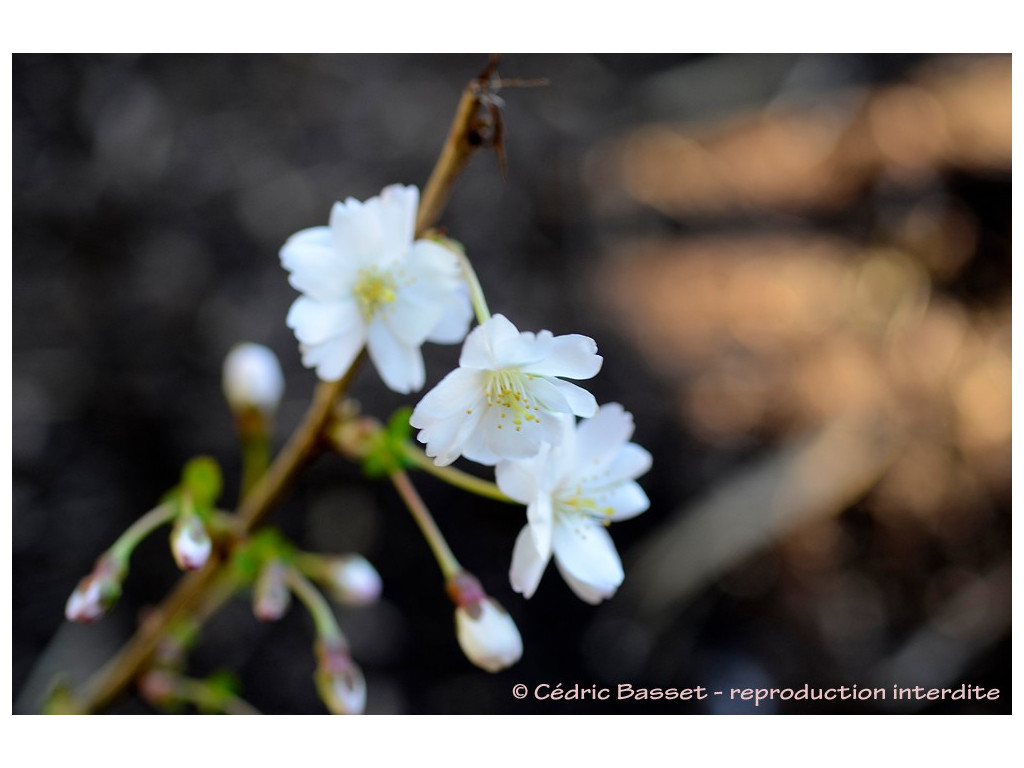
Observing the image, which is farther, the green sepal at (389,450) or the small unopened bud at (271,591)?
the small unopened bud at (271,591)

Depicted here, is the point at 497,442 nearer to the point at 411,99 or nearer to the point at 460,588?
the point at 460,588

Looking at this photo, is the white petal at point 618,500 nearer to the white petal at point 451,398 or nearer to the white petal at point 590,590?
the white petal at point 590,590

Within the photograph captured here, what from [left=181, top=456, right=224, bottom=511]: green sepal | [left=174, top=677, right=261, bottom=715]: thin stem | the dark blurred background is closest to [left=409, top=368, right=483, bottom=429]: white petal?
[left=181, top=456, right=224, bottom=511]: green sepal

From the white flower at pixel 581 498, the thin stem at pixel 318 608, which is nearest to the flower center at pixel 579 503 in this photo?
the white flower at pixel 581 498

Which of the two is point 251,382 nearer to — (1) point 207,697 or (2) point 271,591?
(2) point 271,591

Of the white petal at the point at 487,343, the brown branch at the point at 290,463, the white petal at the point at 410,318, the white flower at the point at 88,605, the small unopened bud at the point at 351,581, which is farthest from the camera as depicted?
the small unopened bud at the point at 351,581

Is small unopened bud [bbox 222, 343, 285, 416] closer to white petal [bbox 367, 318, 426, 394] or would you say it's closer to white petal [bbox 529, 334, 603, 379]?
white petal [bbox 367, 318, 426, 394]
